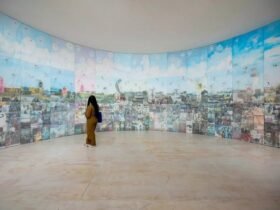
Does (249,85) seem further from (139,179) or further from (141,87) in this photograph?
(139,179)

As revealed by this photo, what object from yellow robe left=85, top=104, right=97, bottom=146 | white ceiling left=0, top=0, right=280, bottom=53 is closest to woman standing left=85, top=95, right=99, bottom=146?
yellow robe left=85, top=104, right=97, bottom=146

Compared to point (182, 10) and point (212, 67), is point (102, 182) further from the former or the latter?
point (212, 67)

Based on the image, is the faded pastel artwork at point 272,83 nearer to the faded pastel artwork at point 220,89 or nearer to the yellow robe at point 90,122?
the faded pastel artwork at point 220,89

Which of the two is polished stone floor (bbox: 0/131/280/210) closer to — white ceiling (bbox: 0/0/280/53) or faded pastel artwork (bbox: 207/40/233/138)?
faded pastel artwork (bbox: 207/40/233/138)

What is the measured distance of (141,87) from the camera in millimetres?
11602

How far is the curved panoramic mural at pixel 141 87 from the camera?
7.11m

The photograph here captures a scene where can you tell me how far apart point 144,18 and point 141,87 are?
5.25 m

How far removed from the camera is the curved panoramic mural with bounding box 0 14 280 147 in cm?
711

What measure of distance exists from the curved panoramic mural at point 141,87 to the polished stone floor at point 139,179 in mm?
1645

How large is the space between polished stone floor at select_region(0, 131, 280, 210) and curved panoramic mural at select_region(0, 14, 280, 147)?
165 centimetres

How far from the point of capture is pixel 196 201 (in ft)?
10.2

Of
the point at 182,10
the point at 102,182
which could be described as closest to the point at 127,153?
the point at 102,182

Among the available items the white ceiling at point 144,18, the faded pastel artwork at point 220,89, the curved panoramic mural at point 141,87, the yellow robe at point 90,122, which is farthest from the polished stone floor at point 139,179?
the white ceiling at point 144,18

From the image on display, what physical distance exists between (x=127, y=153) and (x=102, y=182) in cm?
231
